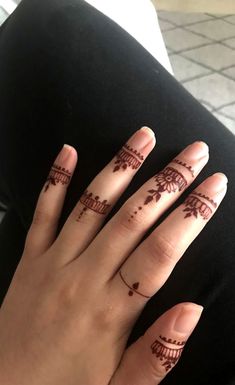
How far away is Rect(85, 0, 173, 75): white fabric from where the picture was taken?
2.65ft

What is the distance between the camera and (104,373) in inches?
17.7

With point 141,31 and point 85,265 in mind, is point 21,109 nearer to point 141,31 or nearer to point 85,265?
point 85,265

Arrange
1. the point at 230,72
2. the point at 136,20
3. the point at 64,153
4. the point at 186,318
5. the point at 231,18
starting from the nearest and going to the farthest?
the point at 186,318 < the point at 64,153 < the point at 136,20 < the point at 230,72 < the point at 231,18

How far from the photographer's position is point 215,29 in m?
2.19

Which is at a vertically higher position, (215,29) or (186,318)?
(215,29)

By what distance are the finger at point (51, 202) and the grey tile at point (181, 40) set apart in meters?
1.62

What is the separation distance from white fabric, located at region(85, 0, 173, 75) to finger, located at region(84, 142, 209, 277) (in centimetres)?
38

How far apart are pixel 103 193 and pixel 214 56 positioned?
1646 millimetres

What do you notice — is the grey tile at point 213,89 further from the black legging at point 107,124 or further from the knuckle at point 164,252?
the knuckle at point 164,252

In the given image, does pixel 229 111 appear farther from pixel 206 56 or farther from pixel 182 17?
pixel 182 17

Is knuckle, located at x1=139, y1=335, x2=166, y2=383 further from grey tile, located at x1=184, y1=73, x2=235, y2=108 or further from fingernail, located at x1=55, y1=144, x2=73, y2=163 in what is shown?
grey tile, located at x1=184, y1=73, x2=235, y2=108

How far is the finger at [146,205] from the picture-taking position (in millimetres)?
449

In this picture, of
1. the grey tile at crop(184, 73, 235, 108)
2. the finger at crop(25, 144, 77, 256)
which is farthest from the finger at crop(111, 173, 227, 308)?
the grey tile at crop(184, 73, 235, 108)

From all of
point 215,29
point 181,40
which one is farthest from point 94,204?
point 215,29
